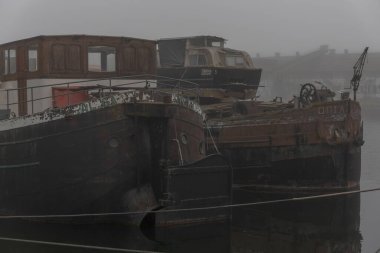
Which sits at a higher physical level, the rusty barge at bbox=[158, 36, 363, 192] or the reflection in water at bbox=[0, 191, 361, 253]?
the rusty barge at bbox=[158, 36, 363, 192]

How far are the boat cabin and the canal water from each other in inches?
116

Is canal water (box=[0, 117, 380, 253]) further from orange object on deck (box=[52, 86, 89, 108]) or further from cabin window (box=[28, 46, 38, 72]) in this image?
cabin window (box=[28, 46, 38, 72])

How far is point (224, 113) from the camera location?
58.5 feet

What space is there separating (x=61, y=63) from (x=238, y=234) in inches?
212

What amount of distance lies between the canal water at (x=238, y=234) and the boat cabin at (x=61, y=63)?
9.63 feet

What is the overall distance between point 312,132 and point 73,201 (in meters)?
6.90

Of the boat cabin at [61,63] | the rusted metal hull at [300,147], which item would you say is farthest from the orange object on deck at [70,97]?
the rusted metal hull at [300,147]

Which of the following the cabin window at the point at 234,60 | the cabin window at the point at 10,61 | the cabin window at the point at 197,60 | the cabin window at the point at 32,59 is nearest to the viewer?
the cabin window at the point at 32,59

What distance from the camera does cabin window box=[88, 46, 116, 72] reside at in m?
13.4

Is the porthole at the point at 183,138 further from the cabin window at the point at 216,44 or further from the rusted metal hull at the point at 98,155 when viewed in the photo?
the cabin window at the point at 216,44

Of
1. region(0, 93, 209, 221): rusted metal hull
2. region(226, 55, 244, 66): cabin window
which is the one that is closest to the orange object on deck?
region(0, 93, 209, 221): rusted metal hull

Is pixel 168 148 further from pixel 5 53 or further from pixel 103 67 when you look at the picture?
pixel 5 53

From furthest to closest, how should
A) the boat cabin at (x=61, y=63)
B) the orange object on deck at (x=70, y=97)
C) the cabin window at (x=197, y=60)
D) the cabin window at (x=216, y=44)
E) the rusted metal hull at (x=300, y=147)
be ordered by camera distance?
1. the cabin window at (x=216, y=44)
2. the cabin window at (x=197, y=60)
3. the rusted metal hull at (x=300, y=147)
4. the boat cabin at (x=61, y=63)
5. the orange object on deck at (x=70, y=97)

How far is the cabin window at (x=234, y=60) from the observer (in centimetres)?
2073
